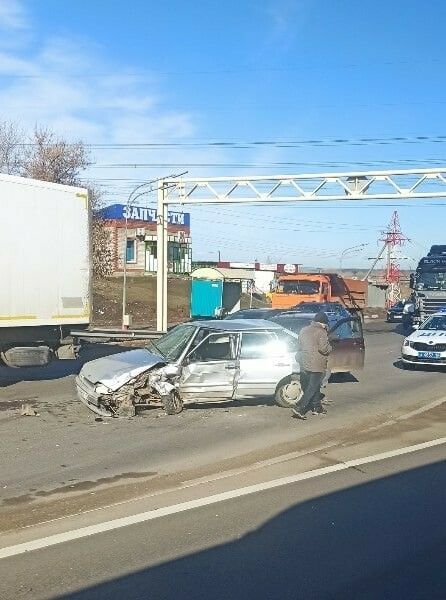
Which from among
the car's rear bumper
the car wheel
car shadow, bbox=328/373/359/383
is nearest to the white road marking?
the car wheel

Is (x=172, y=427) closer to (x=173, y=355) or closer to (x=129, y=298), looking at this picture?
(x=173, y=355)

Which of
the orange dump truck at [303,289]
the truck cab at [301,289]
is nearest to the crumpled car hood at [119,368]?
the orange dump truck at [303,289]

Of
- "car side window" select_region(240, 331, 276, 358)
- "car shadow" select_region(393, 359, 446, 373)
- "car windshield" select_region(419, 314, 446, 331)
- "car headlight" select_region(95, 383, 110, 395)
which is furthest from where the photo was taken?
"car windshield" select_region(419, 314, 446, 331)

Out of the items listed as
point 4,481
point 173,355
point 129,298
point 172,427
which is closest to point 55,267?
point 173,355

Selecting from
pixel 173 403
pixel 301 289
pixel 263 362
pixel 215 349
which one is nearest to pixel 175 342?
pixel 215 349

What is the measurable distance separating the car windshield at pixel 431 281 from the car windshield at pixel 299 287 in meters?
4.43

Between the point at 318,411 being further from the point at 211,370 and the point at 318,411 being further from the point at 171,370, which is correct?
the point at 171,370

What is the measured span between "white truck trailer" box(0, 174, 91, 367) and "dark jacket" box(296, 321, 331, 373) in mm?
4878

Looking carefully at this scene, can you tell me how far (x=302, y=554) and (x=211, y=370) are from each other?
5850mm

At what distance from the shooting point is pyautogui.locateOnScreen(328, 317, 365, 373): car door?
570 inches

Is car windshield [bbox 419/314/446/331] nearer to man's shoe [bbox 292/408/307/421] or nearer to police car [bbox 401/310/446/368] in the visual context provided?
police car [bbox 401/310/446/368]

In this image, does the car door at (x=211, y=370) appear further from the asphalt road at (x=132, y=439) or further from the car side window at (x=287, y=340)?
the car side window at (x=287, y=340)

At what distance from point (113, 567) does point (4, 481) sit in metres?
2.73

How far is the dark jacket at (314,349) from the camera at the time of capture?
436 inches
